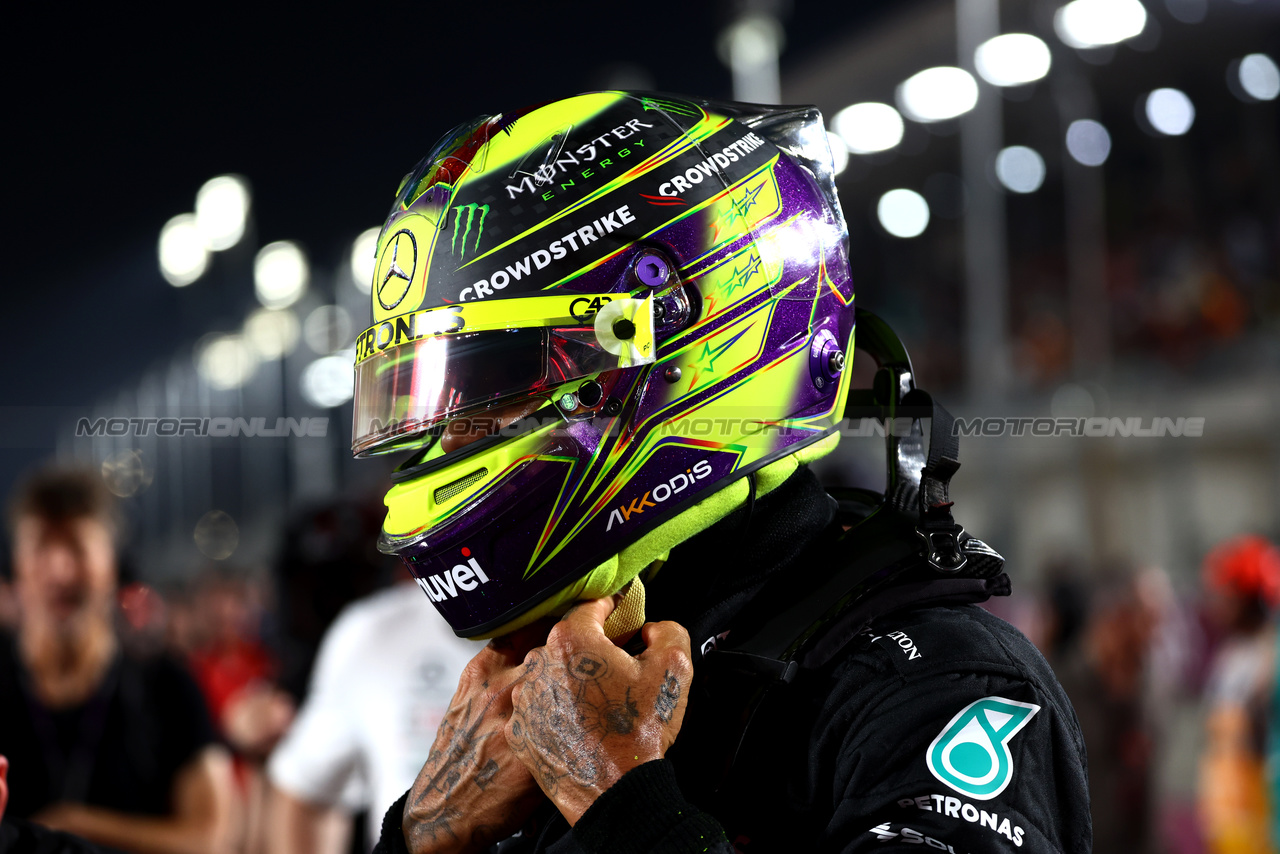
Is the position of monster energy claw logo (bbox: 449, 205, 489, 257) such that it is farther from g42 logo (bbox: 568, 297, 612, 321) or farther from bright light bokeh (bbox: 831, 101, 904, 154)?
bright light bokeh (bbox: 831, 101, 904, 154)

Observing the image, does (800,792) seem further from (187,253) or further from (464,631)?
(187,253)

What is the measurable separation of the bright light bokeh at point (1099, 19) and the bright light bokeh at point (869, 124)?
3.65 metres

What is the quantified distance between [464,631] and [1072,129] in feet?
49.3

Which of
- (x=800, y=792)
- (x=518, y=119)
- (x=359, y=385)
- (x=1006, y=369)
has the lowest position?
(x=1006, y=369)

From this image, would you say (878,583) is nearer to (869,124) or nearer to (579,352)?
(579,352)

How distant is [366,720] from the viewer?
3262mm

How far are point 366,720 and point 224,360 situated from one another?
1065 inches

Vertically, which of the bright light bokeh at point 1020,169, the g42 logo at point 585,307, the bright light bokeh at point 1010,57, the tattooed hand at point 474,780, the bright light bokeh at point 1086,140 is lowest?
the bright light bokeh at point 1020,169

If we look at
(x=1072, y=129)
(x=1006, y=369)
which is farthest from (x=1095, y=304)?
(x=1072, y=129)

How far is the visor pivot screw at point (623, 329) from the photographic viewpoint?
1.45 m

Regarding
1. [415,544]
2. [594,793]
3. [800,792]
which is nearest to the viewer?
[594,793]

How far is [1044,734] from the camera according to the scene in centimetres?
127

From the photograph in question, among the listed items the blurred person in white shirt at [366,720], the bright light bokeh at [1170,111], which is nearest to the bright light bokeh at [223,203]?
the blurred person in white shirt at [366,720]

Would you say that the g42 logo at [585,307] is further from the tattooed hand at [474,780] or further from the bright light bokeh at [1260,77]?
the bright light bokeh at [1260,77]
